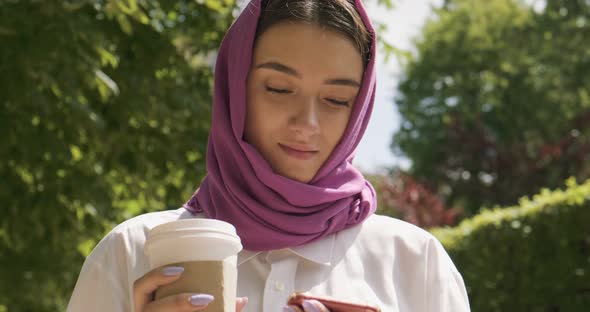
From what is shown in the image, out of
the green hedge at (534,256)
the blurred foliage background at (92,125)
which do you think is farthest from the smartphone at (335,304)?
the green hedge at (534,256)

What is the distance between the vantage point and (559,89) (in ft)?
89.7

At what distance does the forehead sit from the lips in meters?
0.18

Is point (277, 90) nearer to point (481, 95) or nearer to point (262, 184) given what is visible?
point (262, 184)

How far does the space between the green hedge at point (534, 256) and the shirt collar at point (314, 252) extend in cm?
526

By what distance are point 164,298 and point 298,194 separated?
532 mm

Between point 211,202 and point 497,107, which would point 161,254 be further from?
point 497,107

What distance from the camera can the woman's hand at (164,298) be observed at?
1.58m

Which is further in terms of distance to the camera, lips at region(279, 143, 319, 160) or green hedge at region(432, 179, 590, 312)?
green hedge at region(432, 179, 590, 312)

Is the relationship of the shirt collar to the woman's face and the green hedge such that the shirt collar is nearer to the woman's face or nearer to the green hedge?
the woman's face

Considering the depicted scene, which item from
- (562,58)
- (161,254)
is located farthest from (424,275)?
(562,58)

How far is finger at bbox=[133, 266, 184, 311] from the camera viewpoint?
1605mm

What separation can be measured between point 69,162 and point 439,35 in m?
25.8

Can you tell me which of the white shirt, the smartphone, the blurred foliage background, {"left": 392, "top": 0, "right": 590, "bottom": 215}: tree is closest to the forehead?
the white shirt

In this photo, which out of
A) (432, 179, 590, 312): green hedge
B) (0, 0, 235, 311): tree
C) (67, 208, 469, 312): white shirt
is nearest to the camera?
(67, 208, 469, 312): white shirt
